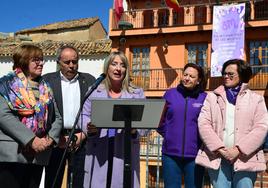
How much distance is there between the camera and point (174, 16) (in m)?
20.7

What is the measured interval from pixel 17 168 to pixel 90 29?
23625 mm

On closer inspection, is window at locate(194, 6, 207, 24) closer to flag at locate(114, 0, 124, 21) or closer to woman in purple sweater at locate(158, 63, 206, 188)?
flag at locate(114, 0, 124, 21)

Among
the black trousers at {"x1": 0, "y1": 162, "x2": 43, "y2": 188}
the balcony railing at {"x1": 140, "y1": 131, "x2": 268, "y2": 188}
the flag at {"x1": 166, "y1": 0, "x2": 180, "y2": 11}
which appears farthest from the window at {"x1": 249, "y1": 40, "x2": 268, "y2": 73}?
the black trousers at {"x1": 0, "y1": 162, "x2": 43, "y2": 188}

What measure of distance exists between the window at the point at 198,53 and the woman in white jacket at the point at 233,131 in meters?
16.1

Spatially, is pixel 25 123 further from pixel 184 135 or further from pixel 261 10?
pixel 261 10

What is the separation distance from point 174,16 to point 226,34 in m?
3.85

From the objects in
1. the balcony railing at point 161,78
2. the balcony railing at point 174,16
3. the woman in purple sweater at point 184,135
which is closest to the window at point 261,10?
the balcony railing at point 174,16

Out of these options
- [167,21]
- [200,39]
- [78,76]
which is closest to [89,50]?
[167,21]

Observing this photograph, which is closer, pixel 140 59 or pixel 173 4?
pixel 173 4

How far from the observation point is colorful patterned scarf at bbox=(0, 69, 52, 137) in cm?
341

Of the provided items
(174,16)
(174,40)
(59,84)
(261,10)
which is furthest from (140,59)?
(59,84)

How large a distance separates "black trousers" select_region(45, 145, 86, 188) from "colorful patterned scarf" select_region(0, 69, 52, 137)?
673 mm

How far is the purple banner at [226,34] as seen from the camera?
17.3 m

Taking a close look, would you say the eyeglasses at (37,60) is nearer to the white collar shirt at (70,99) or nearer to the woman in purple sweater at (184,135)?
the white collar shirt at (70,99)
